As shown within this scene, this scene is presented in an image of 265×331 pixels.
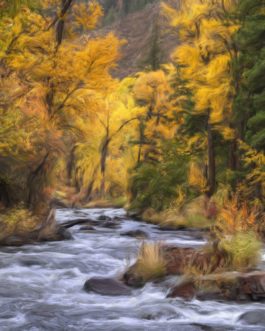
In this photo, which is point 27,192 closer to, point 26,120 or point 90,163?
point 26,120

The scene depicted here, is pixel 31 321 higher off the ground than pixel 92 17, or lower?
lower

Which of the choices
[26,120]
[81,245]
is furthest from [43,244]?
[26,120]

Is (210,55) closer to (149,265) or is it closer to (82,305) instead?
(149,265)

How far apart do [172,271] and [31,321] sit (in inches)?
157

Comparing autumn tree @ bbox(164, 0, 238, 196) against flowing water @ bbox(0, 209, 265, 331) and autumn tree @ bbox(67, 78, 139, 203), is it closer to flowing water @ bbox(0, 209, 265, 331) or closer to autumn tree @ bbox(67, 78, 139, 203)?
autumn tree @ bbox(67, 78, 139, 203)

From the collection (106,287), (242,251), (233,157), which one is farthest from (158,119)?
(106,287)

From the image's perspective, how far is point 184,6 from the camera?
28.7 m

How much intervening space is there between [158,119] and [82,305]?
2826cm

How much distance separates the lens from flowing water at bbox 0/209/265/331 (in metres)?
9.09

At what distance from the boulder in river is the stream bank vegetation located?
68cm

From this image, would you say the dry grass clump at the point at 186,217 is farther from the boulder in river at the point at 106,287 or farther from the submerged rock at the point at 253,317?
the submerged rock at the point at 253,317

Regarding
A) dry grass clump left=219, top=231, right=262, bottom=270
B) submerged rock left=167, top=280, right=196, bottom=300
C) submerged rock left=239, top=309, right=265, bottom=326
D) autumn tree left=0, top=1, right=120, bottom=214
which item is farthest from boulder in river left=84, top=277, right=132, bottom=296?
autumn tree left=0, top=1, right=120, bottom=214

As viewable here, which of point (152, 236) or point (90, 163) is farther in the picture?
point (90, 163)

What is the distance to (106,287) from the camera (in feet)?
37.6
